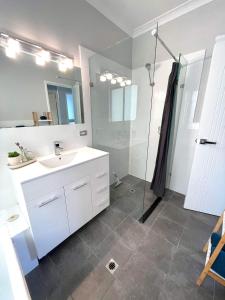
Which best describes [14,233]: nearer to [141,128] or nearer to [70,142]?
[70,142]

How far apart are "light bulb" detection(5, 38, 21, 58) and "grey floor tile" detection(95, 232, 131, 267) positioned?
79.6 inches

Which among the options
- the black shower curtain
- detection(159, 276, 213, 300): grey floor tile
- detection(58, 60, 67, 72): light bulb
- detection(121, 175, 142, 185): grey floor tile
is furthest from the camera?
detection(121, 175, 142, 185): grey floor tile

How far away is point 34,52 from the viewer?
1.27 meters

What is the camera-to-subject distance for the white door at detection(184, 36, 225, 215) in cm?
136

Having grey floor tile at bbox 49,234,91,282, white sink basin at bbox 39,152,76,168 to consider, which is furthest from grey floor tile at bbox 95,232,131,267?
white sink basin at bbox 39,152,76,168

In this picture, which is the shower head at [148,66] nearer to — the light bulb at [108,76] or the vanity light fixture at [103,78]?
the light bulb at [108,76]

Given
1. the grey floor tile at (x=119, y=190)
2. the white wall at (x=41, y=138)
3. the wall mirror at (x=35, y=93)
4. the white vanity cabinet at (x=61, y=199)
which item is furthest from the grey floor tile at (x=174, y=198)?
the wall mirror at (x=35, y=93)

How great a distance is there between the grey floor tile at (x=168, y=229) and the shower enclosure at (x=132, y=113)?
7.2 inches

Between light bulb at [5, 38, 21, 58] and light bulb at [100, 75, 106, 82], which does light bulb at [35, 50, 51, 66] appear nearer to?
light bulb at [5, 38, 21, 58]

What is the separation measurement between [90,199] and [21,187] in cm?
76

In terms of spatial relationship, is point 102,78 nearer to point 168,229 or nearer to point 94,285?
point 168,229

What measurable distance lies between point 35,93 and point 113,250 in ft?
5.83

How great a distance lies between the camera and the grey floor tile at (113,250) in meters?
1.24

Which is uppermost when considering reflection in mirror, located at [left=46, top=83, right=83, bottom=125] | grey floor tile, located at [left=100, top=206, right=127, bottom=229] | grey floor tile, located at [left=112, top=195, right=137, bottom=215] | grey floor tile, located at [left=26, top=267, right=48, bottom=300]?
reflection in mirror, located at [left=46, top=83, right=83, bottom=125]
